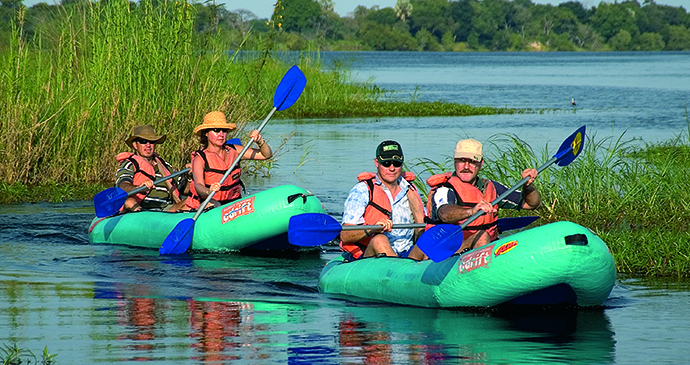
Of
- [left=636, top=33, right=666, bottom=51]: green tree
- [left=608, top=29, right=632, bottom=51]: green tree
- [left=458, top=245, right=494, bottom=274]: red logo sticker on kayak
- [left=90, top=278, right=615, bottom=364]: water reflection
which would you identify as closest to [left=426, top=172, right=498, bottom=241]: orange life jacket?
[left=458, top=245, right=494, bottom=274]: red logo sticker on kayak

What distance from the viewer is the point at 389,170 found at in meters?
7.10

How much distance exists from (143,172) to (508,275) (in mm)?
4928

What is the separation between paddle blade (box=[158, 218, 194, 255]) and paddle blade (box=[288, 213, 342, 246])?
1.98m

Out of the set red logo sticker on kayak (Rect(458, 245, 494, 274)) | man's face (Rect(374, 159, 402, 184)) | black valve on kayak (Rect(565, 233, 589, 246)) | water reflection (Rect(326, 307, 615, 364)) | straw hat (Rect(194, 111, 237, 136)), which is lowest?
water reflection (Rect(326, 307, 615, 364))

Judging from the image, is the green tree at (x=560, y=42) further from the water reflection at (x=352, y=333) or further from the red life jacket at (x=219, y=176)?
the water reflection at (x=352, y=333)

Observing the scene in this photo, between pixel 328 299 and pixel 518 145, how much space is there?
3.80m

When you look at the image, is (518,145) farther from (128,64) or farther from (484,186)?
(128,64)

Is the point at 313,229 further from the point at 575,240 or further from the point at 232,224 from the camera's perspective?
the point at 575,240

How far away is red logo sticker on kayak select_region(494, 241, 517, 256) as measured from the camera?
6.14 m

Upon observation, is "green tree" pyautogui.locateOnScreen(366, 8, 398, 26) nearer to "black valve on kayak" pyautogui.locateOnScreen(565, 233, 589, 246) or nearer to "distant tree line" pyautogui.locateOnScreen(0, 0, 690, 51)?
"distant tree line" pyautogui.locateOnScreen(0, 0, 690, 51)

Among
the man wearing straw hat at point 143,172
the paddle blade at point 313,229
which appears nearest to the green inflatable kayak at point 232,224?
the man wearing straw hat at point 143,172

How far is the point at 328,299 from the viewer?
7.18 meters

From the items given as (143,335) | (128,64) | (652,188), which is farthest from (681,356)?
(128,64)

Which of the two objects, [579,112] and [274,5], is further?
[579,112]
